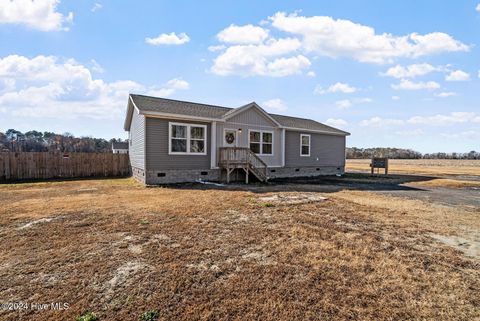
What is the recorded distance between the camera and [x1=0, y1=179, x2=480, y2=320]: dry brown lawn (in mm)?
2693

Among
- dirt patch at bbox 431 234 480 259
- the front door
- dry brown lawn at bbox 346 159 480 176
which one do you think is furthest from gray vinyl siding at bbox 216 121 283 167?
dry brown lawn at bbox 346 159 480 176

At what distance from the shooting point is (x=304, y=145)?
60.2 ft

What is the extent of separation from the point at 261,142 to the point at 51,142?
49896 millimetres

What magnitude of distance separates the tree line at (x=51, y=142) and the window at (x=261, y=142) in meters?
37.7

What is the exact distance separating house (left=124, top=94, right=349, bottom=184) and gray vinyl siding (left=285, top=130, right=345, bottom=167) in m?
0.07

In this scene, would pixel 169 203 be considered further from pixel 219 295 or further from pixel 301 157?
pixel 301 157

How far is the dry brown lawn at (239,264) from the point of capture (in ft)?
8.84

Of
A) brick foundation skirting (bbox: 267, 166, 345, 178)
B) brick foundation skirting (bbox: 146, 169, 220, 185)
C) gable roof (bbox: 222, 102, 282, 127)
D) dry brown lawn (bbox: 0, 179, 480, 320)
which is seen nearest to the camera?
dry brown lawn (bbox: 0, 179, 480, 320)

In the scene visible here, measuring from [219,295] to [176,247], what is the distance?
5.25 ft

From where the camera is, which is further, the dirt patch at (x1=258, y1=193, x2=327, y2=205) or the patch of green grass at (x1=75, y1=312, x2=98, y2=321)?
the dirt patch at (x1=258, y1=193, x2=327, y2=205)

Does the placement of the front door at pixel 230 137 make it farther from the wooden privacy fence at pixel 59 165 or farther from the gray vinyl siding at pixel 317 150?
the wooden privacy fence at pixel 59 165

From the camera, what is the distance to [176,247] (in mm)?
4262

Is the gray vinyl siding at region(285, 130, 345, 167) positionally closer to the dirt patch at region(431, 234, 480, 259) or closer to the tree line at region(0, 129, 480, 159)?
the dirt patch at region(431, 234, 480, 259)

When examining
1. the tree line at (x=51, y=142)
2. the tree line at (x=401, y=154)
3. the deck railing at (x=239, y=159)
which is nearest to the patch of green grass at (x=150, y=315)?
the deck railing at (x=239, y=159)
